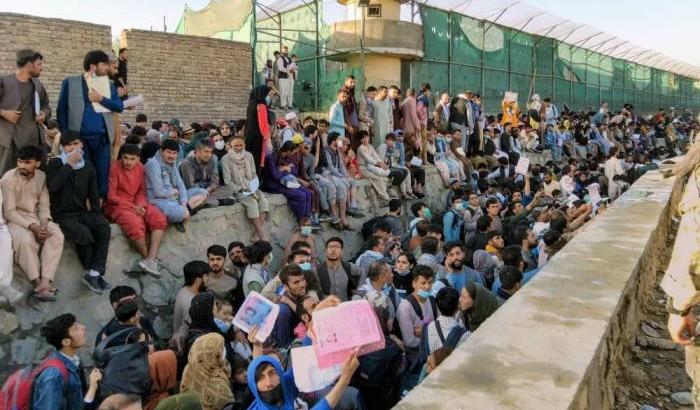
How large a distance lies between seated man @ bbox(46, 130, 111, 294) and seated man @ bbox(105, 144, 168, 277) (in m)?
0.32

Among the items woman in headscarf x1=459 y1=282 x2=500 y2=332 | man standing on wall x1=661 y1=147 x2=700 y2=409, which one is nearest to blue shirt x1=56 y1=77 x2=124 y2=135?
woman in headscarf x1=459 y1=282 x2=500 y2=332

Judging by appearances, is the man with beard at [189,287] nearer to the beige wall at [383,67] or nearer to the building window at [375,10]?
the beige wall at [383,67]

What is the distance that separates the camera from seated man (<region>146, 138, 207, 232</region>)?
5.85 metres

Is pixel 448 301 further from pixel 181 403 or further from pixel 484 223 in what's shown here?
pixel 484 223

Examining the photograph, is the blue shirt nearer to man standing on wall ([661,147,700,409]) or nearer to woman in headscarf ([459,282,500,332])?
woman in headscarf ([459,282,500,332])

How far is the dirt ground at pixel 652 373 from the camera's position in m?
3.81

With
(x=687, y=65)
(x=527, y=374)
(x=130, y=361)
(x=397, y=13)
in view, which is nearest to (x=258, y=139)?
(x=130, y=361)

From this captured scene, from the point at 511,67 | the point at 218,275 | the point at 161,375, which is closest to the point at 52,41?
the point at 218,275

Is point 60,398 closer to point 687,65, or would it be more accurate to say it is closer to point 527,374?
point 527,374

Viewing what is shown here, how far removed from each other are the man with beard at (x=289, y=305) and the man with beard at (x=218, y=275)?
3.13 ft

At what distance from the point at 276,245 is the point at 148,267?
2.16 meters

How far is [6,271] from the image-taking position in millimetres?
4367

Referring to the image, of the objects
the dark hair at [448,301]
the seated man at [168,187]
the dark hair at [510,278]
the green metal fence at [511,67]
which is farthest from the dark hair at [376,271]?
the green metal fence at [511,67]

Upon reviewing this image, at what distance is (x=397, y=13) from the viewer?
1870cm
